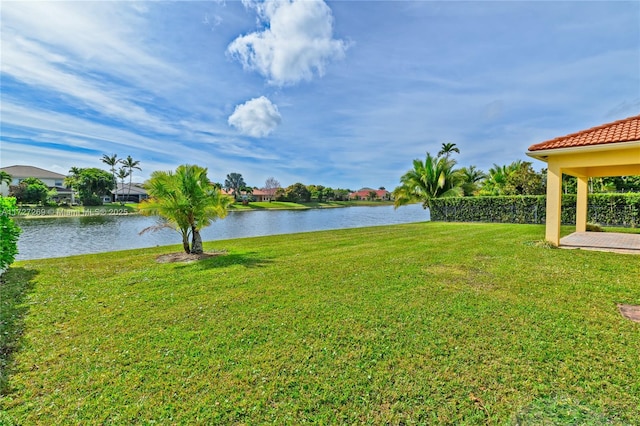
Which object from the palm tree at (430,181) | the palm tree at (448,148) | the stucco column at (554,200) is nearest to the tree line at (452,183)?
the palm tree at (430,181)

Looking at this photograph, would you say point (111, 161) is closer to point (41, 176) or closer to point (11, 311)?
point (41, 176)

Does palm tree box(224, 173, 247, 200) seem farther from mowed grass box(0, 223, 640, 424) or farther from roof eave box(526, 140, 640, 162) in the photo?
roof eave box(526, 140, 640, 162)

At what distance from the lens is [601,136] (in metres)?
8.02

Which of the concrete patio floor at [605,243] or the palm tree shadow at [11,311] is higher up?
the concrete patio floor at [605,243]

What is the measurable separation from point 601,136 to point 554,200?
6.62 feet

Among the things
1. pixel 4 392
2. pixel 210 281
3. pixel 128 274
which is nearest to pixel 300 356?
pixel 4 392

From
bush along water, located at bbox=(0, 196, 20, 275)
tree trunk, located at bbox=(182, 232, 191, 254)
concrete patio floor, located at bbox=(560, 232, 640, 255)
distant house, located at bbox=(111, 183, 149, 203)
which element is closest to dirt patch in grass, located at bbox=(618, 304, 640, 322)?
concrete patio floor, located at bbox=(560, 232, 640, 255)

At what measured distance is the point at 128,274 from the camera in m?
7.08

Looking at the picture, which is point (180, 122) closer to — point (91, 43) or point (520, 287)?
point (91, 43)

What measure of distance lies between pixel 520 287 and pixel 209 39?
13593 mm

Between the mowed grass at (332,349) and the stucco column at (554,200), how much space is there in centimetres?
255

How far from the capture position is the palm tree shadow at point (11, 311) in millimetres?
3181

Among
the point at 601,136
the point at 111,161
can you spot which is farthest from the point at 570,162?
the point at 111,161

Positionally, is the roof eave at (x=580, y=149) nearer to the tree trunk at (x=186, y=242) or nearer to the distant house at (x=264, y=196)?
the tree trunk at (x=186, y=242)
